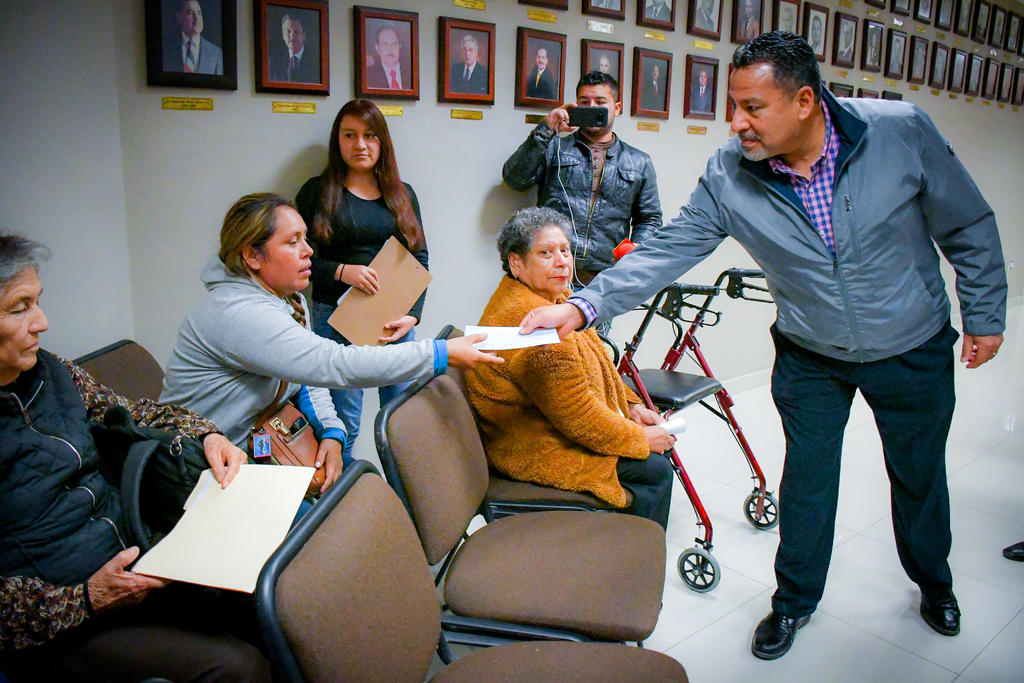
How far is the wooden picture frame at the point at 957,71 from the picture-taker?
20.4ft

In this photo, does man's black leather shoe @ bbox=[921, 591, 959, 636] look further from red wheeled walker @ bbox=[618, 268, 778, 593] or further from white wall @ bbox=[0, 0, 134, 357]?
white wall @ bbox=[0, 0, 134, 357]

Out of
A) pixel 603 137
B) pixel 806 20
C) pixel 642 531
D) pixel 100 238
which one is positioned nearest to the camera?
pixel 642 531

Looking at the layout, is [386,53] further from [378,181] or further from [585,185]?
[585,185]

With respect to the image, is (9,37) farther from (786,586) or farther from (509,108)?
(786,586)

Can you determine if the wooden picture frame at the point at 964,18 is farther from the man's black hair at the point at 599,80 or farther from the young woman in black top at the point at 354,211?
the young woman in black top at the point at 354,211

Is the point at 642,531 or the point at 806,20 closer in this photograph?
the point at 642,531

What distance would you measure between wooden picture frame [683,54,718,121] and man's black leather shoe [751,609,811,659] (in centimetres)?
280

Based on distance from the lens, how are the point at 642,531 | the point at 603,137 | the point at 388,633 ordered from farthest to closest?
the point at 603,137 → the point at 642,531 → the point at 388,633

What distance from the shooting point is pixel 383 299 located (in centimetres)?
263

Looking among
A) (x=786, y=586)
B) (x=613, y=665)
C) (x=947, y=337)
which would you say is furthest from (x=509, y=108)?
(x=613, y=665)

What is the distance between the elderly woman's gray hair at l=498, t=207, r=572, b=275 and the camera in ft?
7.16

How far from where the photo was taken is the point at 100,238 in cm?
242

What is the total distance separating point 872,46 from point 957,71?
5.45 feet

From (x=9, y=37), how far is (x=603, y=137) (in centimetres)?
219
